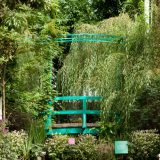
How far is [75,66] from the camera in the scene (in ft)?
33.8

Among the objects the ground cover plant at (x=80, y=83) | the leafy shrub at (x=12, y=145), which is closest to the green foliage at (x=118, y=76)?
the ground cover plant at (x=80, y=83)

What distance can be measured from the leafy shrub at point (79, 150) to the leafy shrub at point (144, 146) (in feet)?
1.50

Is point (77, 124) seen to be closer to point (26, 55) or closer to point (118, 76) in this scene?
point (118, 76)

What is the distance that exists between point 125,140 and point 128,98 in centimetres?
88

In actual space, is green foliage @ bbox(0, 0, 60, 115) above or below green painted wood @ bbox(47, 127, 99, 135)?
above

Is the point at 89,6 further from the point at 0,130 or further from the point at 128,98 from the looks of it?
the point at 0,130

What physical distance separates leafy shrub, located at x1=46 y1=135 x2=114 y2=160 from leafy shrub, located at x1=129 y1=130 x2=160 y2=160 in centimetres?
46

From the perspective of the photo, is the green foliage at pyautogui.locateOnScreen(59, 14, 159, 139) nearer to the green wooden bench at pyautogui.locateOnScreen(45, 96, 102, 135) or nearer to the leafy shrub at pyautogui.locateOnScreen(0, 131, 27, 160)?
the green wooden bench at pyautogui.locateOnScreen(45, 96, 102, 135)

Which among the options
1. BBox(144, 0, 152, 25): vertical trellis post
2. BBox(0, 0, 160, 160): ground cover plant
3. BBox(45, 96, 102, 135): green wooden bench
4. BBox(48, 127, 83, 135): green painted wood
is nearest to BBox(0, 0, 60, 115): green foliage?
BBox(0, 0, 160, 160): ground cover plant

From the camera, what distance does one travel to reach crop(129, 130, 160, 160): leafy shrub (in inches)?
333

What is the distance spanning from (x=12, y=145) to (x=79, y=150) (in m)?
1.44

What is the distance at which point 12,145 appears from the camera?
7.72 meters

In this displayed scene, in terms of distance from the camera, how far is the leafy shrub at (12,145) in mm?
7312

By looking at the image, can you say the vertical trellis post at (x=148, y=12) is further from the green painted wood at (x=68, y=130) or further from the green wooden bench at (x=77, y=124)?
the green painted wood at (x=68, y=130)
